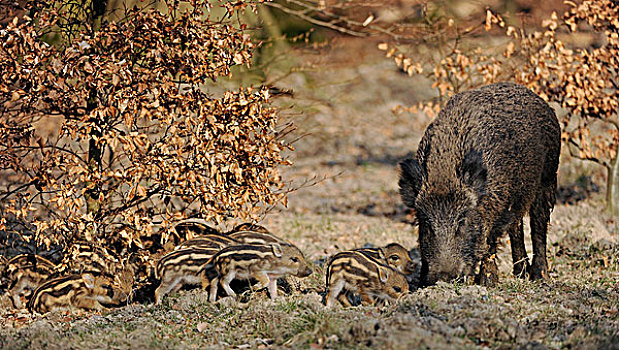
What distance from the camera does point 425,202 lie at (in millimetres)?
6512

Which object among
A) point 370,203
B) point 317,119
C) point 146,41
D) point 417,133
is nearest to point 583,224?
point 370,203

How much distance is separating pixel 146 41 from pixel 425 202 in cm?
323

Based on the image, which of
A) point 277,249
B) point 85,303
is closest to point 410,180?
point 277,249

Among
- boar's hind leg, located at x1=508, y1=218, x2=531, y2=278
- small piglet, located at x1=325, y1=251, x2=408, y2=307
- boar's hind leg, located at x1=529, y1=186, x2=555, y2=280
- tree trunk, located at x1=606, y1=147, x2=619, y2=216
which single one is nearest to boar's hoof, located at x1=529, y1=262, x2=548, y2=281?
boar's hind leg, located at x1=529, y1=186, x2=555, y2=280

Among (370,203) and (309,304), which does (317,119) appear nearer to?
(370,203)

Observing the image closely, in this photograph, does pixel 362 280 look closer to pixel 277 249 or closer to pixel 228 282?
pixel 277 249

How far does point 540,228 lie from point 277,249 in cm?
317

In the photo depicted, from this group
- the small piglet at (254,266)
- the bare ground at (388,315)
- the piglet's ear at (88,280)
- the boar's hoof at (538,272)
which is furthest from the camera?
the boar's hoof at (538,272)

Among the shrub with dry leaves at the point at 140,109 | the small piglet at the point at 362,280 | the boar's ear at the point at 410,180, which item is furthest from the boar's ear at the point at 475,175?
the shrub with dry leaves at the point at 140,109

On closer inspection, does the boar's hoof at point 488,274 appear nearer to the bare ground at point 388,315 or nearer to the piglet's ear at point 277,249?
the bare ground at point 388,315

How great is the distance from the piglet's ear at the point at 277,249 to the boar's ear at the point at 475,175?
1.99m

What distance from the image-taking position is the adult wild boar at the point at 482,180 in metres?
6.41

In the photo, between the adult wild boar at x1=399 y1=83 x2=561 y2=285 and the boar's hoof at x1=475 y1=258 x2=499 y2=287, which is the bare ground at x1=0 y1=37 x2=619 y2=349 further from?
the adult wild boar at x1=399 y1=83 x2=561 y2=285

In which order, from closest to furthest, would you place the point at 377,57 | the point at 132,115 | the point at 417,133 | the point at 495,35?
the point at 132,115 < the point at 417,133 < the point at 495,35 < the point at 377,57
